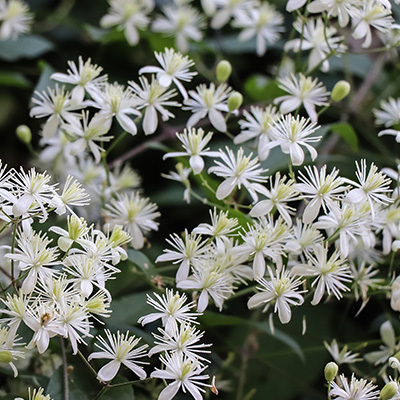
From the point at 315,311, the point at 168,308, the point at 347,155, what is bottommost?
the point at 315,311

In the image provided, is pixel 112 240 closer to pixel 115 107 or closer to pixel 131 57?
pixel 115 107

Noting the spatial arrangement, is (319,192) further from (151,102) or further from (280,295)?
(151,102)

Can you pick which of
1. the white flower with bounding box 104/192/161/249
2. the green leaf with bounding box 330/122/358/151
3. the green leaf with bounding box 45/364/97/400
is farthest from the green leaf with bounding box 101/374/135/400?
the green leaf with bounding box 330/122/358/151

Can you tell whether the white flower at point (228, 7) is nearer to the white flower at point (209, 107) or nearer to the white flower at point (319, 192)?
the white flower at point (209, 107)

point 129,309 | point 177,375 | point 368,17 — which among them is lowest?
point 129,309

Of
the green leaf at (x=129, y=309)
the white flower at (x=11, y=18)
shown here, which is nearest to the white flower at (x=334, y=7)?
the green leaf at (x=129, y=309)

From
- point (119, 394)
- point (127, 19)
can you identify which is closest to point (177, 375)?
point (119, 394)

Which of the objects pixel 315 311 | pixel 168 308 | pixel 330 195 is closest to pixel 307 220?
pixel 330 195
